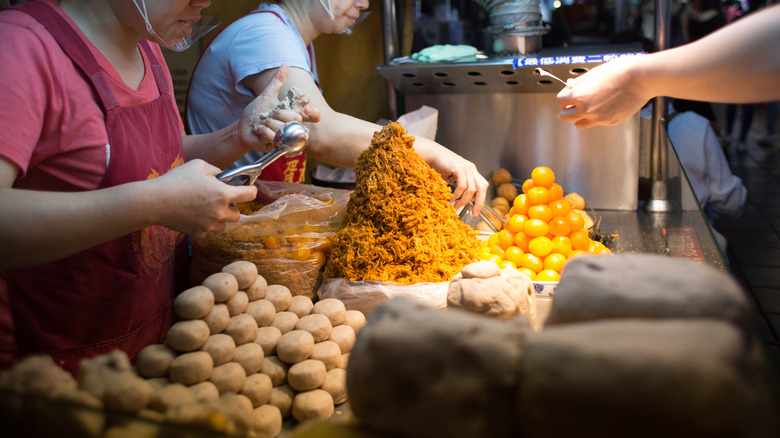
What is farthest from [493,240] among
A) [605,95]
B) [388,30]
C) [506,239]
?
[388,30]

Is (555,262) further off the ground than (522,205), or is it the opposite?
(522,205)

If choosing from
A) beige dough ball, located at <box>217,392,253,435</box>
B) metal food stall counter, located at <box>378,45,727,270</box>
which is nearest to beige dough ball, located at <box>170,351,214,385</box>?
beige dough ball, located at <box>217,392,253,435</box>

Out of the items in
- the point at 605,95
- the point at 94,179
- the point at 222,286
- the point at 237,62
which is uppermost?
the point at 237,62

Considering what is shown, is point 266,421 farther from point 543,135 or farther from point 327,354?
point 543,135

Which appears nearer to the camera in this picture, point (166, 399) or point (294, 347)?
point (166, 399)

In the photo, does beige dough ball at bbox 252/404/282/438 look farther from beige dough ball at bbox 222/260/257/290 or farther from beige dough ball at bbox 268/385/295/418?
beige dough ball at bbox 222/260/257/290

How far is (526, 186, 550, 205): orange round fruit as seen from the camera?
1.86m

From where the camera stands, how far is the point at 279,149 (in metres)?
1.34

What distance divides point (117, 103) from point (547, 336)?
3.56 ft

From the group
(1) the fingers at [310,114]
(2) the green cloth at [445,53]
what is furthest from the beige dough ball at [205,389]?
(2) the green cloth at [445,53]

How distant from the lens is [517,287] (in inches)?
42.8

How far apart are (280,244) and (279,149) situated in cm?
27

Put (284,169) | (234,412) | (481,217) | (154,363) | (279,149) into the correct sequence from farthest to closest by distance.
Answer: (284,169) → (481,217) → (279,149) → (154,363) → (234,412)

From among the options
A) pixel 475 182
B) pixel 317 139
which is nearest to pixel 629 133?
pixel 475 182
